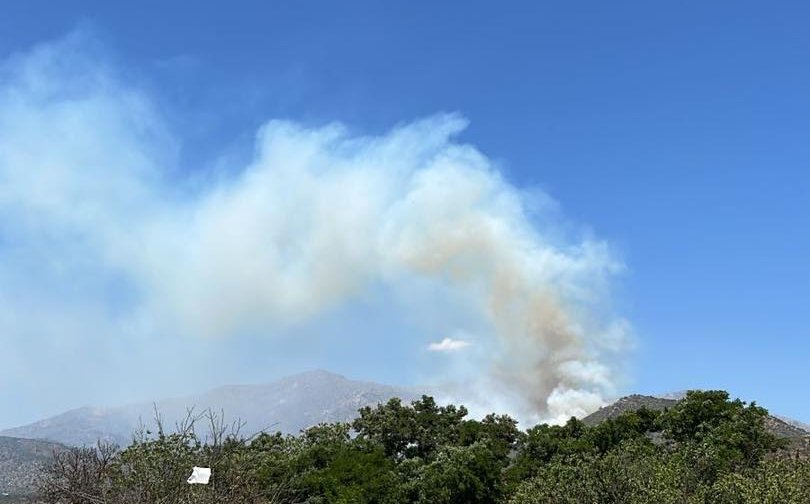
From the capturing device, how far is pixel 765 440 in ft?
155

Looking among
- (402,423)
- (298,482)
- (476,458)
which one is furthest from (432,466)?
(402,423)

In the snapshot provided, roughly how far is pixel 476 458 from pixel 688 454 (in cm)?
1271

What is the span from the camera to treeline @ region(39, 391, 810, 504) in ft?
87.4

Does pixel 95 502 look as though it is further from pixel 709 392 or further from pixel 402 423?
pixel 709 392

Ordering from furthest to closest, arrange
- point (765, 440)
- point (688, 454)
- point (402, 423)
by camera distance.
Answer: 1. point (402, 423)
2. point (765, 440)
3. point (688, 454)

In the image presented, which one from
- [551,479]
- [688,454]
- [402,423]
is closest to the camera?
[551,479]

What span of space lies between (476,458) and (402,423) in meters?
14.1

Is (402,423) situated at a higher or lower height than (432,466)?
higher

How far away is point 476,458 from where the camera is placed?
43.4 metres

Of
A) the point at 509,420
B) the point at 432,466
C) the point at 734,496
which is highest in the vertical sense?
the point at 509,420

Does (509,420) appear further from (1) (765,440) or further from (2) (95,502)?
(2) (95,502)

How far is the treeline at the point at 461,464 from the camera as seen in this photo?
2662 centimetres

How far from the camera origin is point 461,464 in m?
42.8

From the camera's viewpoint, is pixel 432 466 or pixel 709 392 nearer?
pixel 432 466
